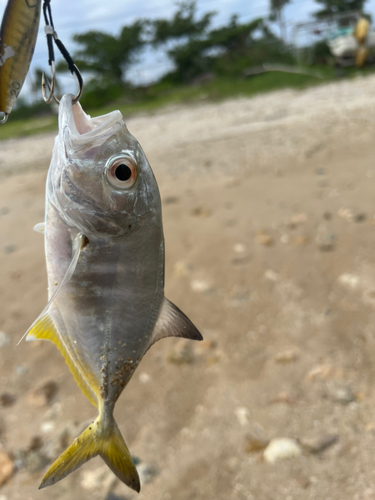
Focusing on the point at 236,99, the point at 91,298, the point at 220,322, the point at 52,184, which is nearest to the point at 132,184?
the point at 52,184

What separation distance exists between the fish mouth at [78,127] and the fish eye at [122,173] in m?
0.08

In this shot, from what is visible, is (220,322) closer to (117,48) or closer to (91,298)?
(91,298)

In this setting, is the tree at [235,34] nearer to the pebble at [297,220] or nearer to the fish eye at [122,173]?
the pebble at [297,220]

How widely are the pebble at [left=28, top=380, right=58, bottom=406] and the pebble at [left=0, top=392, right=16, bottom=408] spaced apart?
0.43 ft

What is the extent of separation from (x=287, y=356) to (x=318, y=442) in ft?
2.48

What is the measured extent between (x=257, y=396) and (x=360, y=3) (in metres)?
24.3

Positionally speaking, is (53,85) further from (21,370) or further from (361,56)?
(361,56)

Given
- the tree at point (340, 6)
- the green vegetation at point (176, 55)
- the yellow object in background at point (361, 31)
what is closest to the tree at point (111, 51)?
the green vegetation at point (176, 55)

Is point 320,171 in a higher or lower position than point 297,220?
lower

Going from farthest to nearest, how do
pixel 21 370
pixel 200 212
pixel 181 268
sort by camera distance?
pixel 200 212 → pixel 181 268 → pixel 21 370

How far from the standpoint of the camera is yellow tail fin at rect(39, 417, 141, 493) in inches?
52.4

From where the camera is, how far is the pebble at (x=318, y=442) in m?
2.56

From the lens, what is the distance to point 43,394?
3.22 metres

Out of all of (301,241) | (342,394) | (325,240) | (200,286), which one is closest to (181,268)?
(200,286)
